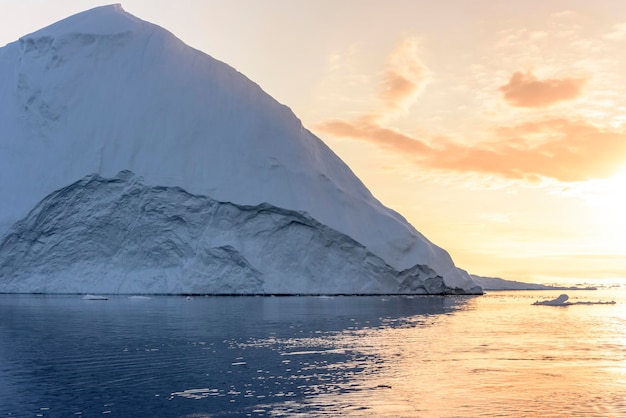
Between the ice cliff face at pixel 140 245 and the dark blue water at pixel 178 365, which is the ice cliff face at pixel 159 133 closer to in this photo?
the ice cliff face at pixel 140 245

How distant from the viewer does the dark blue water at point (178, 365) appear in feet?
30.1

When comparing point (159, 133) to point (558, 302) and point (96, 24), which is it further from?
point (558, 302)

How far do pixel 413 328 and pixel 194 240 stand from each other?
2083cm

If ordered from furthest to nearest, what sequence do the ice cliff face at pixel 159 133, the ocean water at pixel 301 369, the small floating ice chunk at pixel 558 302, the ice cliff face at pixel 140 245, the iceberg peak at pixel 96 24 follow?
the iceberg peak at pixel 96 24, the small floating ice chunk at pixel 558 302, the ice cliff face at pixel 159 133, the ice cliff face at pixel 140 245, the ocean water at pixel 301 369

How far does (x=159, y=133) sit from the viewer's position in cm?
4294

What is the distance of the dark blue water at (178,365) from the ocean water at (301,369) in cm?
3

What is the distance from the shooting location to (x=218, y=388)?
10.3m

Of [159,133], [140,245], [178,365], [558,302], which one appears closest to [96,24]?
[159,133]

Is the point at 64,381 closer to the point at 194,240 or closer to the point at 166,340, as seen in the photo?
the point at 166,340

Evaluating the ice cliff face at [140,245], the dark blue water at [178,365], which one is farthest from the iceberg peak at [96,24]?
the dark blue water at [178,365]

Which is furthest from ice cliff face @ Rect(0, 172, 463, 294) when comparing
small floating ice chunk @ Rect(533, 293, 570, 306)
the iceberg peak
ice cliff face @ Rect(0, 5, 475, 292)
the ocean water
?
the ocean water

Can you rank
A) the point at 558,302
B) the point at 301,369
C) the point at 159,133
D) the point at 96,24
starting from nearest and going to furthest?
the point at 301,369 → the point at 558,302 → the point at 159,133 → the point at 96,24

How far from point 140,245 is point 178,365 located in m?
27.5

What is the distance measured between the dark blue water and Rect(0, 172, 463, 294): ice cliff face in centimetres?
1607
